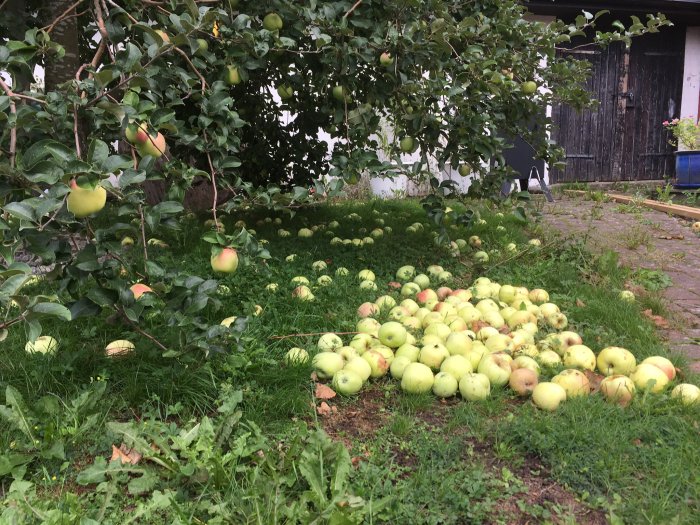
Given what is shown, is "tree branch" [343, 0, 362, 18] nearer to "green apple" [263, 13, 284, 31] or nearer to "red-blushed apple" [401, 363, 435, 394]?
"green apple" [263, 13, 284, 31]

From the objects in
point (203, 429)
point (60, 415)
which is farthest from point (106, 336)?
point (203, 429)

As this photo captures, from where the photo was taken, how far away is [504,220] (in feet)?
18.6

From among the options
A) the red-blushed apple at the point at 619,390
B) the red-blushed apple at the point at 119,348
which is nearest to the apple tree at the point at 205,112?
the red-blushed apple at the point at 119,348

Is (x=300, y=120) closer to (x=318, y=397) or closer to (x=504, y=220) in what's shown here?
(x=504, y=220)

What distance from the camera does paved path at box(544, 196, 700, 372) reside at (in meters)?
3.30

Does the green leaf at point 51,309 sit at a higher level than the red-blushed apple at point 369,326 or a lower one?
→ higher

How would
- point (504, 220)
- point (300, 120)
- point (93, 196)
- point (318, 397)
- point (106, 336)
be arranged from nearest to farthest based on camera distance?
point (93, 196)
point (318, 397)
point (106, 336)
point (300, 120)
point (504, 220)

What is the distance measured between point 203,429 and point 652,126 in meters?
10.6

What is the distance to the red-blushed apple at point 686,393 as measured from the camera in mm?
2297

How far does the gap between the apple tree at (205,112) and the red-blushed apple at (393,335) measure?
30.7 inches

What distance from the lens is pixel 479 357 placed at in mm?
2631

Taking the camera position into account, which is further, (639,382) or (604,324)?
(604,324)

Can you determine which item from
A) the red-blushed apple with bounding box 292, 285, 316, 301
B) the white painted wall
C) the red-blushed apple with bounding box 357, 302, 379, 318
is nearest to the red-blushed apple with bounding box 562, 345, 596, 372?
the red-blushed apple with bounding box 357, 302, 379, 318

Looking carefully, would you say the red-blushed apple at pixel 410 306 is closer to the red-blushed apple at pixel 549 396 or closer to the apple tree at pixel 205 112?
the apple tree at pixel 205 112
